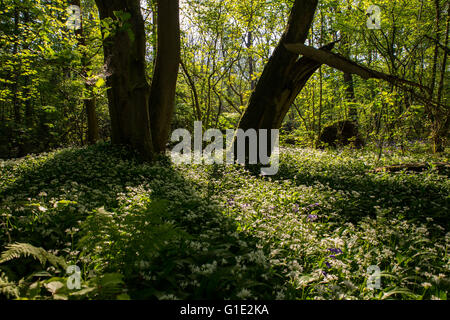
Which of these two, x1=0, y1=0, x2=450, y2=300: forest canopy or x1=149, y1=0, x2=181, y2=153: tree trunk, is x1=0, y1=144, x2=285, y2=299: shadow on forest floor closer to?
x1=0, y1=0, x2=450, y2=300: forest canopy

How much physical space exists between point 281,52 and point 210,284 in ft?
22.1

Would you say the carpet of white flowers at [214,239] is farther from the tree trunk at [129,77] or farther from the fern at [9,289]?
the tree trunk at [129,77]

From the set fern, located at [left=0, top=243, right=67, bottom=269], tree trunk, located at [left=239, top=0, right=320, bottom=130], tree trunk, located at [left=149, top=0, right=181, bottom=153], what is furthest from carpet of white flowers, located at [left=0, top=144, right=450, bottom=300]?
tree trunk, located at [left=239, top=0, right=320, bottom=130]

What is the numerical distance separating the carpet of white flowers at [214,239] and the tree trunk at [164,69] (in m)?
2.37

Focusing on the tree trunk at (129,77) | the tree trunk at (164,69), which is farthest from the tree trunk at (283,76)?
the tree trunk at (129,77)

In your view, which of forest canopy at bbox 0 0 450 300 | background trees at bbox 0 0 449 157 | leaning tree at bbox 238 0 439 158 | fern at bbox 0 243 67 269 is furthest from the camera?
background trees at bbox 0 0 449 157

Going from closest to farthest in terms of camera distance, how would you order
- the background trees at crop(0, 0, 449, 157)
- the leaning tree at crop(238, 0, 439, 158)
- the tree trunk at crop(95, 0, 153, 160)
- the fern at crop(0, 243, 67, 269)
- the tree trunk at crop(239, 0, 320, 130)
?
the fern at crop(0, 243, 67, 269) < the tree trunk at crop(95, 0, 153, 160) < the leaning tree at crop(238, 0, 439, 158) < the tree trunk at crop(239, 0, 320, 130) < the background trees at crop(0, 0, 449, 157)

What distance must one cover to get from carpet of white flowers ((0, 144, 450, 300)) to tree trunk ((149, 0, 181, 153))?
2.37m

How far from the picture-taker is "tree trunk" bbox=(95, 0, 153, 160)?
21.0ft

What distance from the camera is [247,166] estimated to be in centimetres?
734

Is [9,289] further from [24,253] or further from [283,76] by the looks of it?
[283,76]
